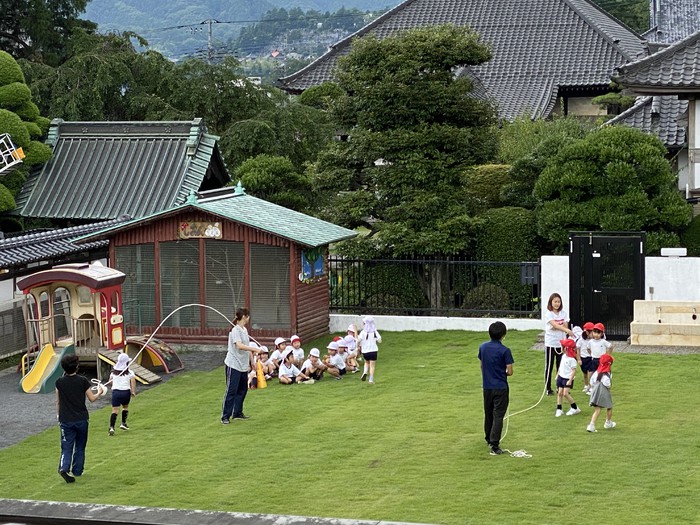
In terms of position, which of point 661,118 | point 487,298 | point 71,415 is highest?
point 661,118

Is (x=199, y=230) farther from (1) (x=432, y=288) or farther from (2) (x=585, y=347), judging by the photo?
(2) (x=585, y=347)

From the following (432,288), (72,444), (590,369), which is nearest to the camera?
(72,444)

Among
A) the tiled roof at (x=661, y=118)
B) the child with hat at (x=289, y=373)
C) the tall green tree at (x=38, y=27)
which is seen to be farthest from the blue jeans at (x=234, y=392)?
the tall green tree at (x=38, y=27)

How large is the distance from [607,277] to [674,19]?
150 feet

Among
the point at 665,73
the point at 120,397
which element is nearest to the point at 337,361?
the point at 120,397

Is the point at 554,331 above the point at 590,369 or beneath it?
above

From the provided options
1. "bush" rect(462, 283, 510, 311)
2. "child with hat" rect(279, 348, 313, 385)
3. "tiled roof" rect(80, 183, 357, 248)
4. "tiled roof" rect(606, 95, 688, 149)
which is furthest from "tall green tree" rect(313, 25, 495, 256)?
"child with hat" rect(279, 348, 313, 385)

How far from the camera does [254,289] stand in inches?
1056

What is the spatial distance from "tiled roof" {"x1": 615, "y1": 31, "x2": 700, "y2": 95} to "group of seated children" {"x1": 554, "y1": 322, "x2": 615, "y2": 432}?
30.8 feet

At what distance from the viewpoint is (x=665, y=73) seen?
28969 millimetres

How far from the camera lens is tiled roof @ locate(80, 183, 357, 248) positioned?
2644 centimetres

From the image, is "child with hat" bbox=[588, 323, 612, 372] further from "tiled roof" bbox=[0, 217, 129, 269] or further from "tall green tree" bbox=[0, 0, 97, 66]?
"tall green tree" bbox=[0, 0, 97, 66]

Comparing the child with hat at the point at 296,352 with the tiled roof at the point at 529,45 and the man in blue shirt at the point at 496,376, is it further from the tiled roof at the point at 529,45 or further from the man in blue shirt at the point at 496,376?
the tiled roof at the point at 529,45

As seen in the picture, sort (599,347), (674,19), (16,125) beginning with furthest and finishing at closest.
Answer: (674,19) → (16,125) → (599,347)
